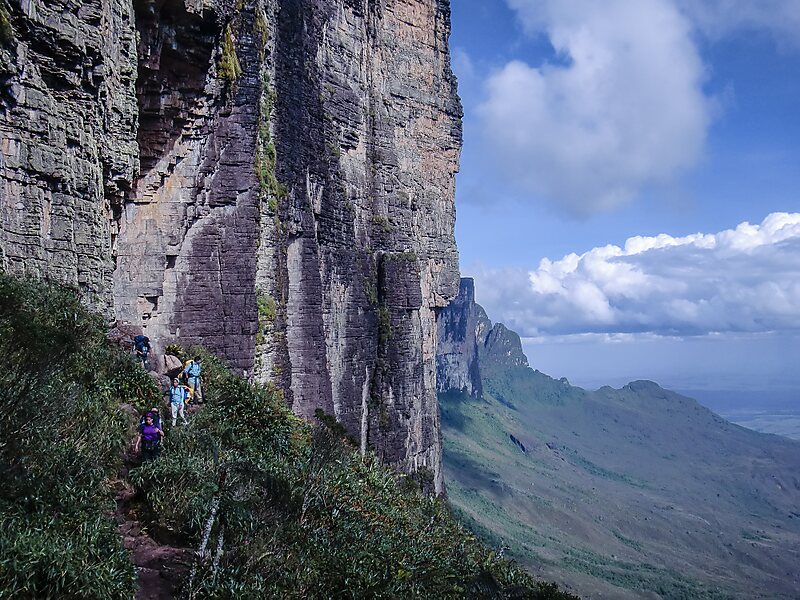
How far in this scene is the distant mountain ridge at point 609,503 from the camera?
79.4 meters

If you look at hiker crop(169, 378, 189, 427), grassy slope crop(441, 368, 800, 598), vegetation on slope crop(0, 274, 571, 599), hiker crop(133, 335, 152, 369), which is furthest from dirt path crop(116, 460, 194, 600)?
grassy slope crop(441, 368, 800, 598)

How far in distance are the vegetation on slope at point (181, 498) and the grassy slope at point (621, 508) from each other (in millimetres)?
51363

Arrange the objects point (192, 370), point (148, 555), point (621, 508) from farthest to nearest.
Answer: point (621, 508) → point (192, 370) → point (148, 555)

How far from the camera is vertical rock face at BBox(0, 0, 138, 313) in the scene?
462 inches

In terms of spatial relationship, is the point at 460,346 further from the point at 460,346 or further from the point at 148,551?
the point at 148,551

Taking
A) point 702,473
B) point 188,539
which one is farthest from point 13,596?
point 702,473

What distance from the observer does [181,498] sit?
10.9 m

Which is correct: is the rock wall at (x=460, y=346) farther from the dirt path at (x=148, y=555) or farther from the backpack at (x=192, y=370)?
the dirt path at (x=148, y=555)

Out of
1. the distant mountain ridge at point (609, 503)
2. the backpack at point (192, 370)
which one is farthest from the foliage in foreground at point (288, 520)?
the distant mountain ridge at point (609, 503)

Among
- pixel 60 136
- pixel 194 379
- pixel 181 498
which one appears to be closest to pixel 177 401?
pixel 194 379

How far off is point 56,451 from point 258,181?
13.1 m

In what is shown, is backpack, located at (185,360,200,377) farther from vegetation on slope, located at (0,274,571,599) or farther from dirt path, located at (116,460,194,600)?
dirt path, located at (116,460,194,600)

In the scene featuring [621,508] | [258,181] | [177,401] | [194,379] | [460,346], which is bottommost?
[621,508]

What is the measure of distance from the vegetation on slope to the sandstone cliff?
1788 mm
